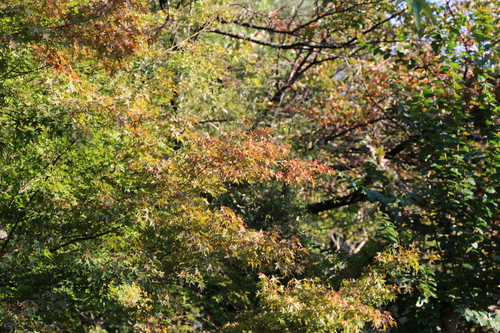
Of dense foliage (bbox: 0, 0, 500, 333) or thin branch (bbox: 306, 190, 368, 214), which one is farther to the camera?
thin branch (bbox: 306, 190, 368, 214)

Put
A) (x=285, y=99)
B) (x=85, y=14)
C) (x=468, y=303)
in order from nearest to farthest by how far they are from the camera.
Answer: (x=85, y=14), (x=468, y=303), (x=285, y=99)

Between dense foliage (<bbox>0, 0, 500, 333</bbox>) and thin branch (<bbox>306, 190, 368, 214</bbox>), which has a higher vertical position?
dense foliage (<bbox>0, 0, 500, 333</bbox>)

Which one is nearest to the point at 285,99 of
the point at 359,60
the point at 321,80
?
the point at 321,80

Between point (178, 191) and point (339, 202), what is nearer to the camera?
point (178, 191)

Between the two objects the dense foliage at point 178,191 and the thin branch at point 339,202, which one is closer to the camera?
the dense foliage at point 178,191

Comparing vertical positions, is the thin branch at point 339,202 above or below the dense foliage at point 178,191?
below

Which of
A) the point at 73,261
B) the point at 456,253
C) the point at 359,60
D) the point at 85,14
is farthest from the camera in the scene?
the point at 359,60

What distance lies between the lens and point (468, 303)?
6.71 meters

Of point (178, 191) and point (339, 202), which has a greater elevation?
point (178, 191)

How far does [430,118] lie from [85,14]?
4749 millimetres

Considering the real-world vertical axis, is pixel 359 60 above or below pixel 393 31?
below

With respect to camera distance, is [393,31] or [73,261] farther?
[393,31]

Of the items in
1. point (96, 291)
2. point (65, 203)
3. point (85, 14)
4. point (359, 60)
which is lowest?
point (96, 291)

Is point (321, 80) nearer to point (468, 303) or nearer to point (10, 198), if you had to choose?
point (468, 303)
